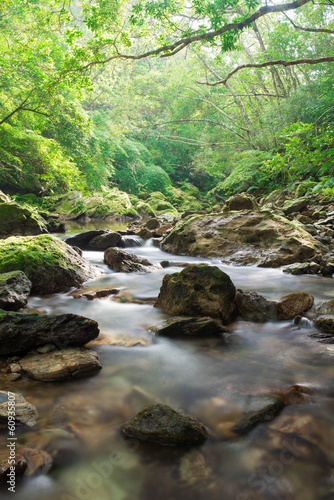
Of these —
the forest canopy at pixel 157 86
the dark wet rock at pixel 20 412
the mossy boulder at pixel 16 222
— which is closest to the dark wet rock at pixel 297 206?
the forest canopy at pixel 157 86

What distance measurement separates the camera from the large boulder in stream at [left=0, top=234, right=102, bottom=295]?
4.73 metres

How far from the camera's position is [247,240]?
7953mm

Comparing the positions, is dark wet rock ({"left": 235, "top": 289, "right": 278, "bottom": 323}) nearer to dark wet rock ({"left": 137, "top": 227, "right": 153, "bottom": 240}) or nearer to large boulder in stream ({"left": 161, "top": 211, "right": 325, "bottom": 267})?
large boulder in stream ({"left": 161, "top": 211, "right": 325, "bottom": 267})

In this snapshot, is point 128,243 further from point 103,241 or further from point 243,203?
point 243,203

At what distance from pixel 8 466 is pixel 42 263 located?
3.66 metres

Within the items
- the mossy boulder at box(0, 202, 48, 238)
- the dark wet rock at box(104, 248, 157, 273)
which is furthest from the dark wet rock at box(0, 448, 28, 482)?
the mossy boulder at box(0, 202, 48, 238)

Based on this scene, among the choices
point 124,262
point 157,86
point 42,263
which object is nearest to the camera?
point 42,263

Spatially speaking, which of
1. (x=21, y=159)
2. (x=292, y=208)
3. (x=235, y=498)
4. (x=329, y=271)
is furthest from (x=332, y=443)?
(x=21, y=159)

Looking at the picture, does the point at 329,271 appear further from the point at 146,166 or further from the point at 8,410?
the point at 146,166

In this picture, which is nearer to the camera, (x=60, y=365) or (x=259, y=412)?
(x=259, y=412)

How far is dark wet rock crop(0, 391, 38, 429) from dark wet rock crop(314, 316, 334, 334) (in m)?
3.18

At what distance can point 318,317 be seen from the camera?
3.62 meters

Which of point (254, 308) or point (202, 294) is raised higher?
point (202, 294)

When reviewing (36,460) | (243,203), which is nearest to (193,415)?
(36,460)
